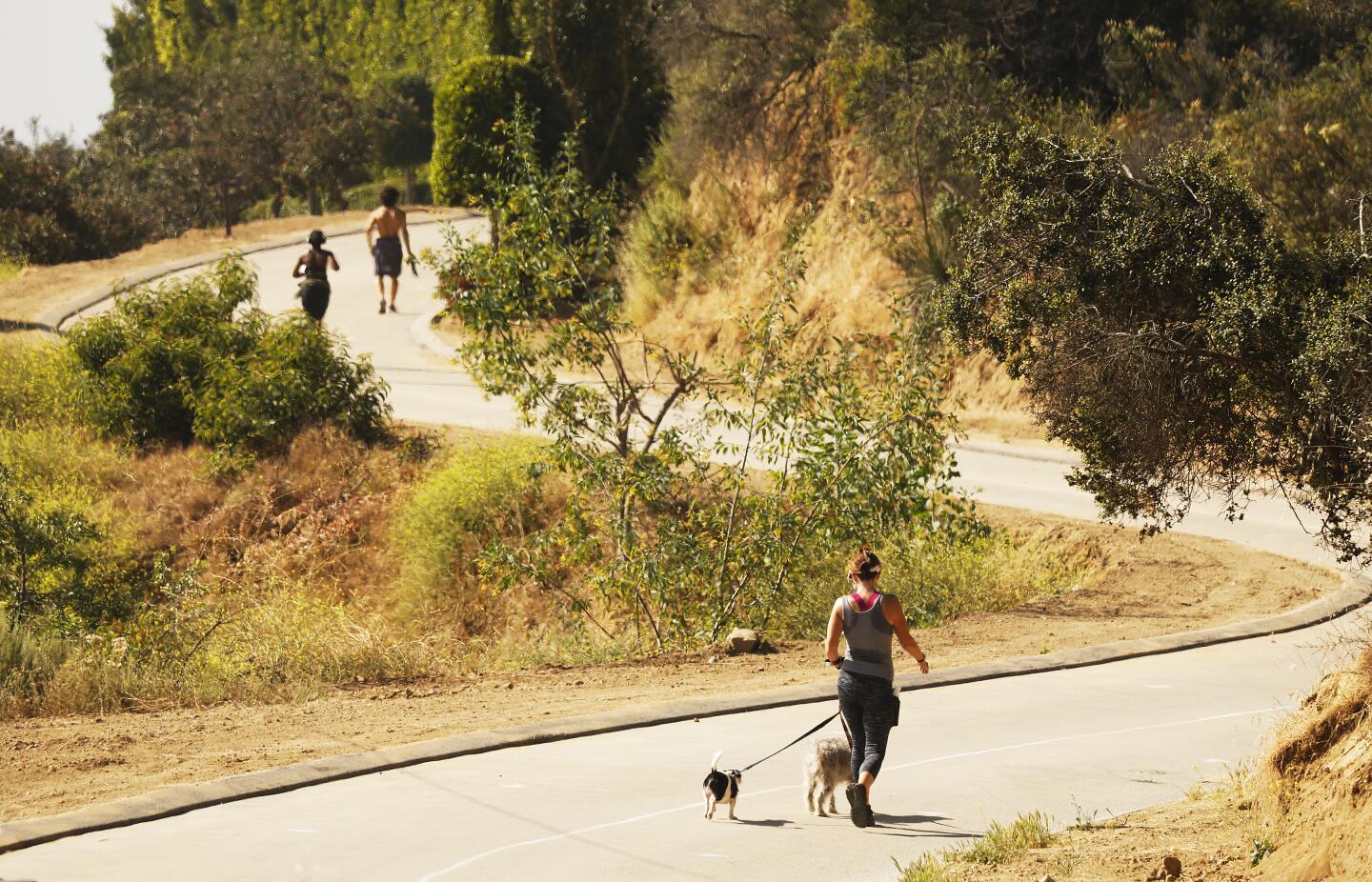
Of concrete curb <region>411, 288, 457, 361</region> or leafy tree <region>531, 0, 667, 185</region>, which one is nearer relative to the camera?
concrete curb <region>411, 288, 457, 361</region>

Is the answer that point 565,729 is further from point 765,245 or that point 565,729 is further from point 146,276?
point 146,276

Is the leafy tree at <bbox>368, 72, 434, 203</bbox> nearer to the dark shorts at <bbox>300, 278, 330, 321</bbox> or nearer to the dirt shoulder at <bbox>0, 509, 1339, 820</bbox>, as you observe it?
the dark shorts at <bbox>300, 278, 330, 321</bbox>

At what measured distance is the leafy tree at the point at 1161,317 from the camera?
9453mm

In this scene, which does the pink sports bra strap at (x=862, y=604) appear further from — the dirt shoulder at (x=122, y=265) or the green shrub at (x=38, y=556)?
the dirt shoulder at (x=122, y=265)

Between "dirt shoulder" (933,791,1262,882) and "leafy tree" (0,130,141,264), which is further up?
"leafy tree" (0,130,141,264)

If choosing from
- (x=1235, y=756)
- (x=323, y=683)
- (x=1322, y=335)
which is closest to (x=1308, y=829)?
(x=1235, y=756)

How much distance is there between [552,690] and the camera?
11.8m

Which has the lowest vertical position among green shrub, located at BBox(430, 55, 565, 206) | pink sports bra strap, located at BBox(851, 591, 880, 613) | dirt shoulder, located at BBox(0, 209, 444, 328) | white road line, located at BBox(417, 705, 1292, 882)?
white road line, located at BBox(417, 705, 1292, 882)

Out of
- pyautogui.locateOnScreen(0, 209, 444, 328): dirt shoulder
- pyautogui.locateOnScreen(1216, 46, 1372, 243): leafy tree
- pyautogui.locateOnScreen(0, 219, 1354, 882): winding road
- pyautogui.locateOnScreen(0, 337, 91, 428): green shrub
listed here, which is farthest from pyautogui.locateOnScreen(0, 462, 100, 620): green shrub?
pyautogui.locateOnScreen(1216, 46, 1372, 243): leafy tree

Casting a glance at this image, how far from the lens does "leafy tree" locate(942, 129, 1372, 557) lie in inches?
372

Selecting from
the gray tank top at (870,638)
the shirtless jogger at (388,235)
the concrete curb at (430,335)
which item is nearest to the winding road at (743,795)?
the gray tank top at (870,638)

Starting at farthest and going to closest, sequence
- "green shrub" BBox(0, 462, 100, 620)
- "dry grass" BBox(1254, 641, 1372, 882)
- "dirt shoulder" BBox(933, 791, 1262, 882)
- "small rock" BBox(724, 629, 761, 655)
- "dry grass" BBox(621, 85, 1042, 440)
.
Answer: "dry grass" BBox(621, 85, 1042, 440)
"green shrub" BBox(0, 462, 100, 620)
"small rock" BBox(724, 629, 761, 655)
"dirt shoulder" BBox(933, 791, 1262, 882)
"dry grass" BBox(1254, 641, 1372, 882)

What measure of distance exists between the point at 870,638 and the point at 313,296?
53.8 feet

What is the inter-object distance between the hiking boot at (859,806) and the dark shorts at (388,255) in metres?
20.4
